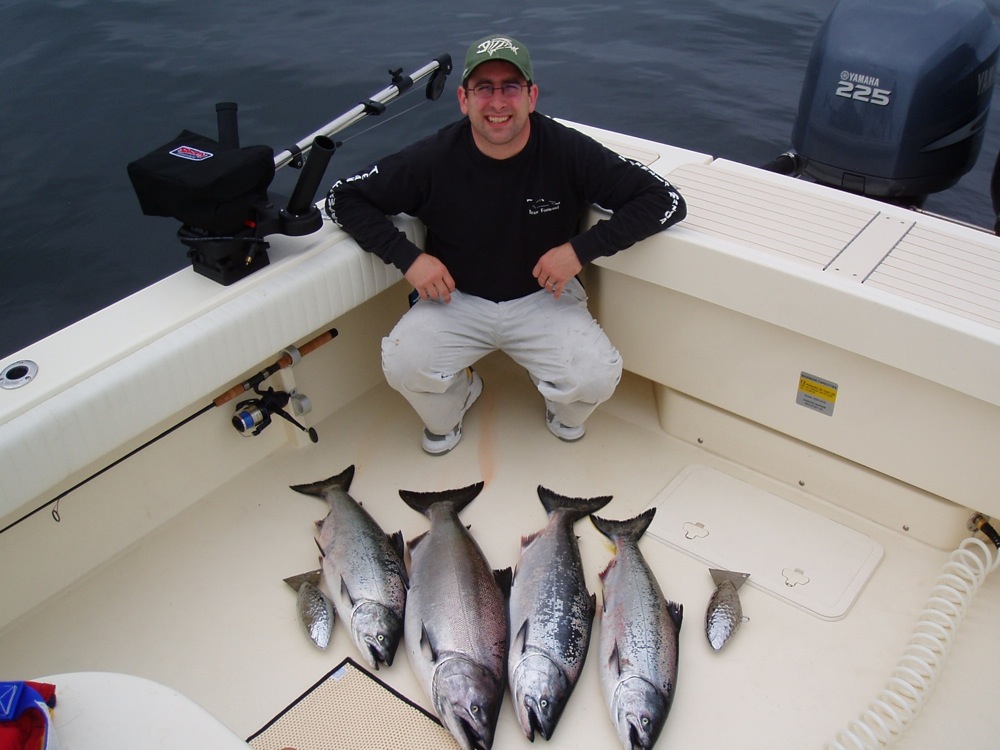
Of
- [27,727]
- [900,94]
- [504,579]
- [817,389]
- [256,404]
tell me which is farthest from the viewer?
[900,94]

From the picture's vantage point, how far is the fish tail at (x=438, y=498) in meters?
2.88

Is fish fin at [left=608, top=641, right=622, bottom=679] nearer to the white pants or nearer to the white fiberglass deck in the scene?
the white fiberglass deck

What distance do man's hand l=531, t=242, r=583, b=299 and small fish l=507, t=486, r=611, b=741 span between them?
31.8 inches

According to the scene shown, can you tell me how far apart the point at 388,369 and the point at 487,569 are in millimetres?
810

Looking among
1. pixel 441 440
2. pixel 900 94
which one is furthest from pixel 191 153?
pixel 900 94

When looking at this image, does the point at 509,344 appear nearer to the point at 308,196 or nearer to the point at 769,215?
the point at 308,196

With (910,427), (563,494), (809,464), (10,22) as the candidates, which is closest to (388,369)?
(563,494)

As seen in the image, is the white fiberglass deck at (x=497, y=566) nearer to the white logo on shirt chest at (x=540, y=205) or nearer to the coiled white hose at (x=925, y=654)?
the coiled white hose at (x=925, y=654)

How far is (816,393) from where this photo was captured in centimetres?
268

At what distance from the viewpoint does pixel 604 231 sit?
107 inches

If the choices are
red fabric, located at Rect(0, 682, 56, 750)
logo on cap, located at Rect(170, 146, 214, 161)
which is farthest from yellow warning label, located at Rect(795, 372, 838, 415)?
red fabric, located at Rect(0, 682, 56, 750)

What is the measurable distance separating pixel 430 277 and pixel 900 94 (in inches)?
93.4

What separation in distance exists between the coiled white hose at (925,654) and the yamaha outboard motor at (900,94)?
1.94 m

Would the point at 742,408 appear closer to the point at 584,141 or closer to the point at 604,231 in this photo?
the point at 604,231
